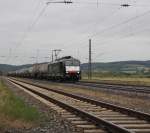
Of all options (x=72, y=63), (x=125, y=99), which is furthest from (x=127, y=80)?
(x=125, y=99)

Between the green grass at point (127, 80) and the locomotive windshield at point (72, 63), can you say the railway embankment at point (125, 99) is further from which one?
the locomotive windshield at point (72, 63)

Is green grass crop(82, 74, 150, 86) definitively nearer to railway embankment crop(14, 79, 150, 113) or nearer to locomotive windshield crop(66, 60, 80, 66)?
locomotive windshield crop(66, 60, 80, 66)

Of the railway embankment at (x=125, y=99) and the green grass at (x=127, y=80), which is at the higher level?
the green grass at (x=127, y=80)

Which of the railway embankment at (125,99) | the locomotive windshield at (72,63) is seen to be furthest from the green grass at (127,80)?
the railway embankment at (125,99)

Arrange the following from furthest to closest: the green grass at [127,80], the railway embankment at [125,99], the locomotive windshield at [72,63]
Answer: the locomotive windshield at [72,63], the green grass at [127,80], the railway embankment at [125,99]

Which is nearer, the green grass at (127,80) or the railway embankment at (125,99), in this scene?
the railway embankment at (125,99)

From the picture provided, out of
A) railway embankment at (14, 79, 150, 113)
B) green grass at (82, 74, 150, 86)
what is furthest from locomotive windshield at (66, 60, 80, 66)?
railway embankment at (14, 79, 150, 113)

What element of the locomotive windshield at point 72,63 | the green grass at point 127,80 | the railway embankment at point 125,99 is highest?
the locomotive windshield at point 72,63

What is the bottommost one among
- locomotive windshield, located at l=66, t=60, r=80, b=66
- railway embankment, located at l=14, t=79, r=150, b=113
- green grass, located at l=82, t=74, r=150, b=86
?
railway embankment, located at l=14, t=79, r=150, b=113

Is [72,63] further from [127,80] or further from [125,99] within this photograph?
[125,99]

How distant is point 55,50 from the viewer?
9256 centimetres

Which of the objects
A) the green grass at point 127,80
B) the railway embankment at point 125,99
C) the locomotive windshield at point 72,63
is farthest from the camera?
the locomotive windshield at point 72,63

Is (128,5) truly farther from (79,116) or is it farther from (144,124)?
(144,124)

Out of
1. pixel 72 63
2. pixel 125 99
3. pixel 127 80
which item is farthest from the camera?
pixel 127 80
